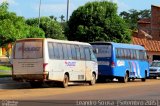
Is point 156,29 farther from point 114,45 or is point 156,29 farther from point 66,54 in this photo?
point 66,54

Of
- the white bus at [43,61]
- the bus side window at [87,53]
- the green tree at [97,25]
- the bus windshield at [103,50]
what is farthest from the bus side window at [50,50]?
the green tree at [97,25]

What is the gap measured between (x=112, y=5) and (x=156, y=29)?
123 ft

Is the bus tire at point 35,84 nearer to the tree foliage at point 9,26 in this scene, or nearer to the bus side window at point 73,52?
the bus side window at point 73,52

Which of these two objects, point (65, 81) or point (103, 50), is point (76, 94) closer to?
point (65, 81)

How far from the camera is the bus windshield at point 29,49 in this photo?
28000 millimetres

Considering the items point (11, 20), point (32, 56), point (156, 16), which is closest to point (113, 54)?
point (32, 56)

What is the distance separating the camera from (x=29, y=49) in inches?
1108

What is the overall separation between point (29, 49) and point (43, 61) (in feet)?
3.52

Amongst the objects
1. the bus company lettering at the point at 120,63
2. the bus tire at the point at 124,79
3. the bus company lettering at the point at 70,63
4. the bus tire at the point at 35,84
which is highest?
the bus company lettering at the point at 70,63

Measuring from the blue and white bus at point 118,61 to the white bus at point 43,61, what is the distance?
17.8ft

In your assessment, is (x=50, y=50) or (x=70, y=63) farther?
(x=70, y=63)

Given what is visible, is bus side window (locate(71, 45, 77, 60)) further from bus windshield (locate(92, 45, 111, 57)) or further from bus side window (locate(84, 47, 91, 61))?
Answer: bus windshield (locate(92, 45, 111, 57))

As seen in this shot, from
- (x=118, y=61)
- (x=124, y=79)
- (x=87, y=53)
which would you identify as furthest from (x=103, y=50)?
(x=87, y=53)

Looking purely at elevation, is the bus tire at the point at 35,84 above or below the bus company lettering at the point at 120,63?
below
